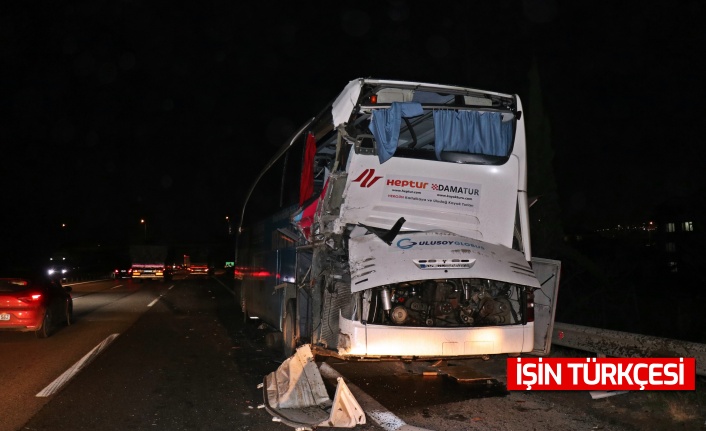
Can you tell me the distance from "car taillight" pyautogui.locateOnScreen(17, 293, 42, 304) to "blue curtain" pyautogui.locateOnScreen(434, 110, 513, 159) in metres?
9.73

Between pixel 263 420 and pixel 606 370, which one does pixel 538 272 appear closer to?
pixel 606 370

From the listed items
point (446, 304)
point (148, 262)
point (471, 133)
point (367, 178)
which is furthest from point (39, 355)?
point (148, 262)

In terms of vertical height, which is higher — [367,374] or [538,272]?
[538,272]

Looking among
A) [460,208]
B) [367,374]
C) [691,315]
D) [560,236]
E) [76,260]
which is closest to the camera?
[460,208]

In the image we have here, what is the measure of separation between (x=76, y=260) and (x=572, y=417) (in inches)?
3292

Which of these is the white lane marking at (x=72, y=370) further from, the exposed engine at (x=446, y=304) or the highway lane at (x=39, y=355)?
the exposed engine at (x=446, y=304)

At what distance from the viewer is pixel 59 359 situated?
10906 mm

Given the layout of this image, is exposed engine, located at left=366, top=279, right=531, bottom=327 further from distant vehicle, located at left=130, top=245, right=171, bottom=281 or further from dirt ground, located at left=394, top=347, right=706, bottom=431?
distant vehicle, located at left=130, top=245, right=171, bottom=281

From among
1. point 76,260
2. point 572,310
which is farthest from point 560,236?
point 76,260

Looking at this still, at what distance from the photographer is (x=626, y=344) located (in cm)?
784

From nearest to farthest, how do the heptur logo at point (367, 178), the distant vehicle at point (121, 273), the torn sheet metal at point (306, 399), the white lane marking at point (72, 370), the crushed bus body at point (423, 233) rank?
the torn sheet metal at point (306, 399) < the crushed bus body at point (423, 233) < the heptur logo at point (367, 178) < the white lane marking at point (72, 370) < the distant vehicle at point (121, 273)

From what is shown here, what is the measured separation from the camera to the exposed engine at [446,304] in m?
7.37

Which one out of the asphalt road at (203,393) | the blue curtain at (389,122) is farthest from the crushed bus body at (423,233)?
the asphalt road at (203,393)

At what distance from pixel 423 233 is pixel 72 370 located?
604 cm
